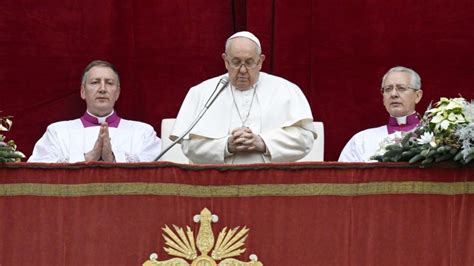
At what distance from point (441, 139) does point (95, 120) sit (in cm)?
254

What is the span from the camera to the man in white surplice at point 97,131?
8.41 meters

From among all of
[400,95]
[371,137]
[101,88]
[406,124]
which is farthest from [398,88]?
[101,88]

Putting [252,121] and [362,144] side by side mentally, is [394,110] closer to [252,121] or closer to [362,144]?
[362,144]

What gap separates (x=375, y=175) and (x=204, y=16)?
8.72 feet

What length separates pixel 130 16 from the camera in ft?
30.5

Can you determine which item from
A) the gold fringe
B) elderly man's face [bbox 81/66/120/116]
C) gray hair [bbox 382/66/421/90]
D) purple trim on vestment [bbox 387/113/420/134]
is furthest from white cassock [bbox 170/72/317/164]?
purple trim on vestment [bbox 387/113/420/134]

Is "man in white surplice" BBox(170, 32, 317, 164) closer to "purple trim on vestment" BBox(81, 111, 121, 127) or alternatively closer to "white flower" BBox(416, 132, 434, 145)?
"white flower" BBox(416, 132, 434, 145)

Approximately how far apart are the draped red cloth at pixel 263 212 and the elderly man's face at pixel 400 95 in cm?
161

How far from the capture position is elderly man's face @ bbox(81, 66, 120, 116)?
851cm

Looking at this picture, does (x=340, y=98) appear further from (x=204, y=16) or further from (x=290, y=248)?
(x=290, y=248)

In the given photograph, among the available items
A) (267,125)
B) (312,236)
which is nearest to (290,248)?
(312,236)

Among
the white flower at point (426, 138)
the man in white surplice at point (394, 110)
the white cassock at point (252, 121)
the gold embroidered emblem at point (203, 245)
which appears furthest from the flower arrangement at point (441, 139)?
the man in white surplice at point (394, 110)

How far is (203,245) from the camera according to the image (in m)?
6.93

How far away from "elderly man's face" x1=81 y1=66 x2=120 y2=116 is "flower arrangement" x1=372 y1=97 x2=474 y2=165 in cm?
202
